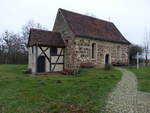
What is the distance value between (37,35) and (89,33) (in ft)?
21.0

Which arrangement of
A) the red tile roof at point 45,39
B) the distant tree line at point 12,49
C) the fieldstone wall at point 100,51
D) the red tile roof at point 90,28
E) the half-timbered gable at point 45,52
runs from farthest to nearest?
1. the distant tree line at point 12,49
2. the red tile roof at point 90,28
3. the fieldstone wall at point 100,51
4. the red tile roof at point 45,39
5. the half-timbered gable at point 45,52

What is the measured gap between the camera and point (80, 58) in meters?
19.8

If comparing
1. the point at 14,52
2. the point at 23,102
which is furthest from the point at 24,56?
the point at 23,102

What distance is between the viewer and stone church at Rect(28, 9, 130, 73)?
18.2 metres

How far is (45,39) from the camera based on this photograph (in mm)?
18766

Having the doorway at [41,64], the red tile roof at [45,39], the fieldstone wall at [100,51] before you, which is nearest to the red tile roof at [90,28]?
the fieldstone wall at [100,51]

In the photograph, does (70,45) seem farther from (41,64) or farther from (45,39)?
(41,64)

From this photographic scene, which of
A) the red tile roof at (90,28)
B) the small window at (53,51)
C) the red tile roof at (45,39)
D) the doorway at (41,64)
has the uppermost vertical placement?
the red tile roof at (90,28)

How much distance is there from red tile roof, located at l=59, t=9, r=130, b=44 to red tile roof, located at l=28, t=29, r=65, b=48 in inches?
83.7

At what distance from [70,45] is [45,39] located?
2954 millimetres

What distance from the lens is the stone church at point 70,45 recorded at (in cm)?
1823

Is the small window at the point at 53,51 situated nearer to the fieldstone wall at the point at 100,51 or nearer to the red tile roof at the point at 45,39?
the red tile roof at the point at 45,39

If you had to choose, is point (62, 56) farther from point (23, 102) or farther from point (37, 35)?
point (23, 102)

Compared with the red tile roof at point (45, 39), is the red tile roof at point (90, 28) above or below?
above
